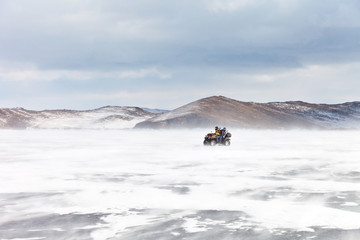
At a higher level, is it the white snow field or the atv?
the atv

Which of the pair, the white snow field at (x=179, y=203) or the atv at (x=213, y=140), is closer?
the white snow field at (x=179, y=203)

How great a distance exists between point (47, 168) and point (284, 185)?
1113 centimetres

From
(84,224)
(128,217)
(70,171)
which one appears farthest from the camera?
(70,171)

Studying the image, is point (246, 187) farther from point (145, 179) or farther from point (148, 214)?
point (148, 214)

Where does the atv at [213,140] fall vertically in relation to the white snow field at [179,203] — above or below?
above

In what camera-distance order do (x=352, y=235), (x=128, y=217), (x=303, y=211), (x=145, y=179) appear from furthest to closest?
(x=145, y=179) → (x=303, y=211) → (x=128, y=217) → (x=352, y=235)

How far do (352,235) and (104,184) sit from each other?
30.4 feet

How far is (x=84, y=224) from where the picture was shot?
31.4ft

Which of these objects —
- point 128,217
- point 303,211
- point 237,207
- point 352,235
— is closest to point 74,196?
point 128,217

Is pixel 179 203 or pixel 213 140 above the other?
pixel 213 140

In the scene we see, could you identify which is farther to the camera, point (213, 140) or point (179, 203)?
point (213, 140)

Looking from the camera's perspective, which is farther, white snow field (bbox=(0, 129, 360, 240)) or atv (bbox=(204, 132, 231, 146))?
atv (bbox=(204, 132, 231, 146))

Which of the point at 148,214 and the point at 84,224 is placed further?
the point at 148,214

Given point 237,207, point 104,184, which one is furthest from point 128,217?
point 104,184
